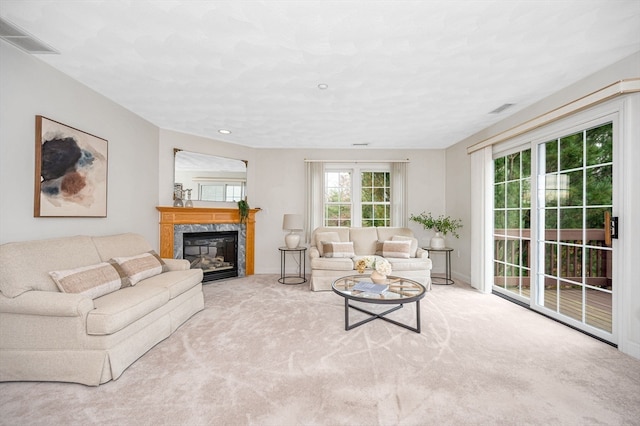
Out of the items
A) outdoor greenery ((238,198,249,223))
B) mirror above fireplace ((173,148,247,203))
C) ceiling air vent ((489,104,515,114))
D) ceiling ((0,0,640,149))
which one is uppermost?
ceiling air vent ((489,104,515,114))

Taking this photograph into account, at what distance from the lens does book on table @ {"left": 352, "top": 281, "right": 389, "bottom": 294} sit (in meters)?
3.01

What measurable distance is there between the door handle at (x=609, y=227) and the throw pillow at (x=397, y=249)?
98.2 inches

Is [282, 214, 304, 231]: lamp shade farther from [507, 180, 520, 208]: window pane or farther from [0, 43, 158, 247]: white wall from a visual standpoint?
[507, 180, 520, 208]: window pane

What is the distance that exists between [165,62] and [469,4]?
8.38 ft

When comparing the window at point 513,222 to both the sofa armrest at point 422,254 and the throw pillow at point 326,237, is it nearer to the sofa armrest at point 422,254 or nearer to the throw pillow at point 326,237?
the sofa armrest at point 422,254

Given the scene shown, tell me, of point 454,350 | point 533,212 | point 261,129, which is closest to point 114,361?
point 454,350

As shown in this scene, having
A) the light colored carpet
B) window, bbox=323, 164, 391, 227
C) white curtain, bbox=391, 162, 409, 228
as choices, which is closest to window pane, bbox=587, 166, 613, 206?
the light colored carpet

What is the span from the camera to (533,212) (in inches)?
140

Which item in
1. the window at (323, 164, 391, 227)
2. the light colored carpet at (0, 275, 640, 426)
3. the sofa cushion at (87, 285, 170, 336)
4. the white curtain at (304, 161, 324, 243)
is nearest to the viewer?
the light colored carpet at (0, 275, 640, 426)

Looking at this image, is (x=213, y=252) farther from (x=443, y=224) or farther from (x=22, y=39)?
(x=443, y=224)

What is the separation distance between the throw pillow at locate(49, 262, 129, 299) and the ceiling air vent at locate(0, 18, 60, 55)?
75.0 inches

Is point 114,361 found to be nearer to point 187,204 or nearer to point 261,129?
point 187,204

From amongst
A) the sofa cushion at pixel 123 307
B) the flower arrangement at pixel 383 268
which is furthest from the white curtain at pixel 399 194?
the sofa cushion at pixel 123 307

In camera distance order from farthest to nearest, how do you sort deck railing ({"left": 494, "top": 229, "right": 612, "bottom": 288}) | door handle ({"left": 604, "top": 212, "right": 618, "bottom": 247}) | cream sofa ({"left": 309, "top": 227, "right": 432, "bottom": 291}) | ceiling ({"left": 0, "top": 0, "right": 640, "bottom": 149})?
cream sofa ({"left": 309, "top": 227, "right": 432, "bottom": 291})
deck railing ({"left": 494, "top": 229, "right": 612, "bottom": 288})
door handle ({"left": 604, "top": 212, "right": 618, "bottom": 247})
ceiling ({"left": 0, "top": 0, "right": 640, "bottom": 149})
